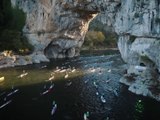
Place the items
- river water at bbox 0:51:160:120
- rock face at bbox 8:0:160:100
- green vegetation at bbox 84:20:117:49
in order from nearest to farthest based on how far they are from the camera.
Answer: river water at bbox 0:51:160:120, rock face at bbox 8:0:160:100, green vegetation at bbox 84:20:117:49

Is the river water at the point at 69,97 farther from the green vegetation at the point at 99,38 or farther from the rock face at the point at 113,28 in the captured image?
the green vegetation at the point at 99,38

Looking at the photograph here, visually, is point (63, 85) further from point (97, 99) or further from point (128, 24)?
point (128, 24)

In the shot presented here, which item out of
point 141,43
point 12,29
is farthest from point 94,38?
point 141,43

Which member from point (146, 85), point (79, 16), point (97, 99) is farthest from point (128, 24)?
point (79, 16)

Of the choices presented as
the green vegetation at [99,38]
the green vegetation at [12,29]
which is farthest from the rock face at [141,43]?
the green vegetation at [99,38]

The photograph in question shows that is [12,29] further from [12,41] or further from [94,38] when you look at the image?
[94,38]

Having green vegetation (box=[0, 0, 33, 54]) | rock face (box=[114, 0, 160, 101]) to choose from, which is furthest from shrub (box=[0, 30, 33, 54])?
rock face (box=[114, 0, 160, 101])

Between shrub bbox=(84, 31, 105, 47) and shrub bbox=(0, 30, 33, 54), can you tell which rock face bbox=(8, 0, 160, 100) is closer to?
shrub bbox=(0, 30, 33, 54)
